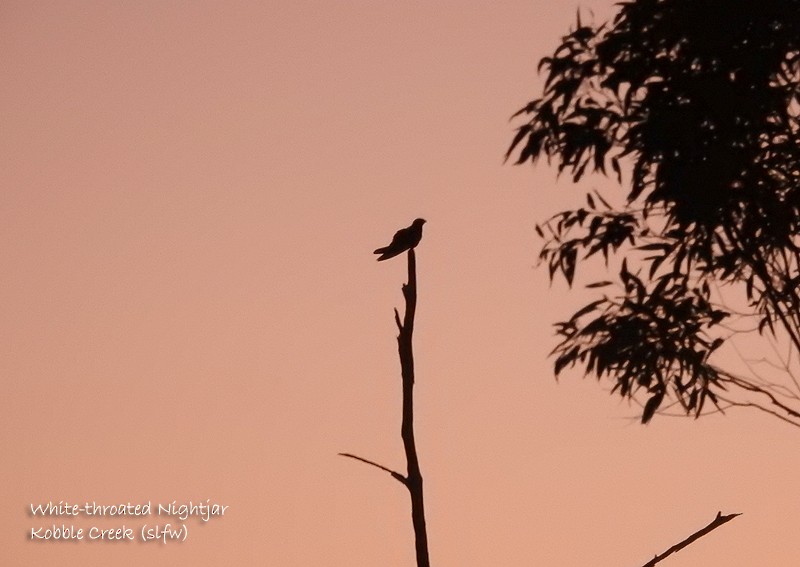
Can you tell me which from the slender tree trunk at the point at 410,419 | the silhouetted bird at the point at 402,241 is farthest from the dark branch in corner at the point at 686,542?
the silhouetted bird at the point at 402,241

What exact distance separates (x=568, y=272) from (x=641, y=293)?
736 mm

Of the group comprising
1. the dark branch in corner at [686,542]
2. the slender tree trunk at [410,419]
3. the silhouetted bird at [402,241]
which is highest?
the silhouetted bird at [402,241]

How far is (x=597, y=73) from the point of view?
11.9 meters

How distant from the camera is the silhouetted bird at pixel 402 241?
10.5 m

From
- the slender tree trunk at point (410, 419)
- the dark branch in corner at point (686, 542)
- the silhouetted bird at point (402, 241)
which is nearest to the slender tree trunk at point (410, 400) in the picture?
the slender tree trunk at point (410, 419)

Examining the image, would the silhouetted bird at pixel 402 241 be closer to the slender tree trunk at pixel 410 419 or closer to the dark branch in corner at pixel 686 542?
the slender tree trunk at pixel 410 419

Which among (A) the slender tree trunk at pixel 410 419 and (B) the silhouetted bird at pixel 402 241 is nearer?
(A) the slender tree trunk at pixel 410 419

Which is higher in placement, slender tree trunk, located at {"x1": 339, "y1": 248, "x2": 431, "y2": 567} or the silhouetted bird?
the silhouetted bird

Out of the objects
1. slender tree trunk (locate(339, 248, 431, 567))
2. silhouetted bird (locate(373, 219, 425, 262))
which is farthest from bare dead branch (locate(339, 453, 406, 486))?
silhouetted bird (locate(373, 219, 425, 262))

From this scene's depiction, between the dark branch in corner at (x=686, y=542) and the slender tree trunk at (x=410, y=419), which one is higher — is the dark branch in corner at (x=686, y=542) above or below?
below

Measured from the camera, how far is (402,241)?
10945 mm

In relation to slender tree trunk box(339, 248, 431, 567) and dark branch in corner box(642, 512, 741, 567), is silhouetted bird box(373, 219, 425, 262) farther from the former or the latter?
dark branch in corner box(642, 512, 741, 567)

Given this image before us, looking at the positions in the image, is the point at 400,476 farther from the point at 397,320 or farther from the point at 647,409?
the point at 647,409

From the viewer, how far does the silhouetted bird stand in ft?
34.5
